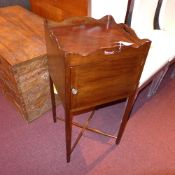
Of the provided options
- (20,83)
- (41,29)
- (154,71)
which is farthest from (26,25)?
(154,71)

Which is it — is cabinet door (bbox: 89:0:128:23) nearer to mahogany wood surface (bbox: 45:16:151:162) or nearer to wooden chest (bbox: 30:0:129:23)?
wooden chest (bbox: 30:0:129:23)

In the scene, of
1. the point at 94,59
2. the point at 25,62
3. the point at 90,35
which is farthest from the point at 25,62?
the point at 94,59

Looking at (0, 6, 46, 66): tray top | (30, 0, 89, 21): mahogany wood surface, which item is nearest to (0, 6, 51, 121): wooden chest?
(0, 6, 46, 66): tray top

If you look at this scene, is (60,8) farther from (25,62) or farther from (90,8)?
(25,62)

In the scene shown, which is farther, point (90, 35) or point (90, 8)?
point (90, 8)

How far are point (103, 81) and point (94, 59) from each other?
0.14 meters

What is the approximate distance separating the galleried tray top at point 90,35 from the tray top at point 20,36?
1.03ft

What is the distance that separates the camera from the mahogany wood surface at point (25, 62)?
126cm

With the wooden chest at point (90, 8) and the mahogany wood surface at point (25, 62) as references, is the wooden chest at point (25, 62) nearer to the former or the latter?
the mahogany wood surface at point (25, 62)

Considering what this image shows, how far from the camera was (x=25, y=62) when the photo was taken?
1.24 meters

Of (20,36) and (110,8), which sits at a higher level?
(110,8)

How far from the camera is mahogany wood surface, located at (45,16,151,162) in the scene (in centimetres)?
86

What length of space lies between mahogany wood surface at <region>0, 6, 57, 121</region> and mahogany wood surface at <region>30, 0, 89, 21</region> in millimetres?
273

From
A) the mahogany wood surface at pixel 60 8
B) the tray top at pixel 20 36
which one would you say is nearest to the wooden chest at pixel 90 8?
the mahogany wood surface at pixel 60 8
